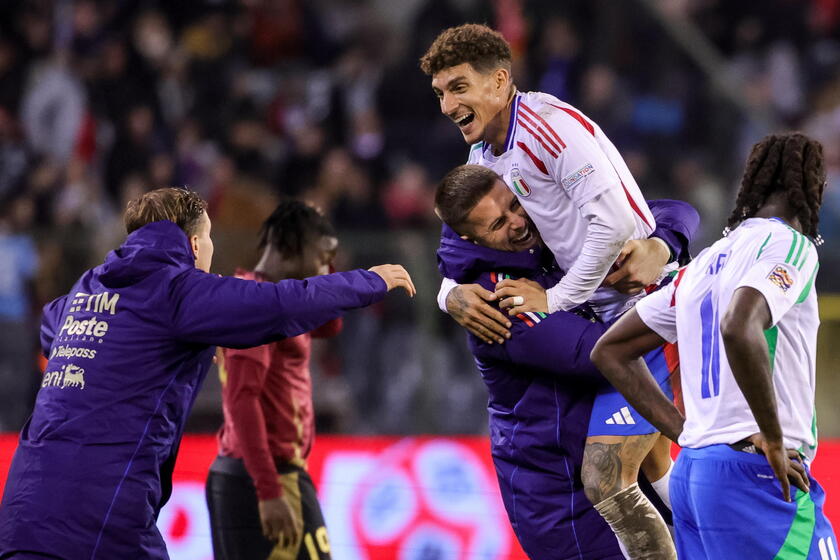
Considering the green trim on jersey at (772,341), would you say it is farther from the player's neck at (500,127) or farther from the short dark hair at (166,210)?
the short dark hair at (166,210)

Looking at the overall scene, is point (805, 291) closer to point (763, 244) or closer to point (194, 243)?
point (763, 244)

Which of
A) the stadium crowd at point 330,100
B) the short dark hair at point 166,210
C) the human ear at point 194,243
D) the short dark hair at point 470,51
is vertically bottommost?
the human ear at point 194,243

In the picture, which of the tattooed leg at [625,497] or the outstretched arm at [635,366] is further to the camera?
the tattooed leg at [625,497]

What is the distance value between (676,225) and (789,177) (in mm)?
1292

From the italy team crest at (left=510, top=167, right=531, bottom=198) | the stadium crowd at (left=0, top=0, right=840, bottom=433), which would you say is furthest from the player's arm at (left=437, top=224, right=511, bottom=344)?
the stadium crowd at (left=0, top=0, right=840, bottom=433)

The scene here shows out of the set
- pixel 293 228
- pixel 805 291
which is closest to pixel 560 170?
pixel 805 291

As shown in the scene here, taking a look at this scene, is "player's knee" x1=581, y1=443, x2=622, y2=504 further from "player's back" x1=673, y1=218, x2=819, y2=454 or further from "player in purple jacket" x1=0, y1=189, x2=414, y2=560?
"player in purple jacket" x1=0, y1=189, x2=414, y2=560

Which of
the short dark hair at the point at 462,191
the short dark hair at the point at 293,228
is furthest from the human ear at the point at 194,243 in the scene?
the short dark hair at the point at 293,228

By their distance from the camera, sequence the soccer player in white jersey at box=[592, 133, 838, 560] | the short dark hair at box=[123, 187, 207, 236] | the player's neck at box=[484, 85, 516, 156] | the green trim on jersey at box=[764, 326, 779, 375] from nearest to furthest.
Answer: the soccer player in white jersey at box=[592, 133, 838, 560] < the green trim on jersey at box=[764, 326, 779, 375] < the short dark hair at box=[123, 187, 207, 236] < the player's neck at box=[484, 85, 516, 156]

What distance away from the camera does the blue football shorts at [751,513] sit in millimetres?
3680

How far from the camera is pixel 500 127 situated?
16.7 ft

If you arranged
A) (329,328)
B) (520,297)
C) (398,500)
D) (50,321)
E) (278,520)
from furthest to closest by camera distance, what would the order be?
(398,500)
(329,328)
(278,520)
(520,297)
(50,321)

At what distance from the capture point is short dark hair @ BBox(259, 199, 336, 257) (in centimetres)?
592

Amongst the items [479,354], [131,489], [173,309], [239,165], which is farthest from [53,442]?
[239,165]
